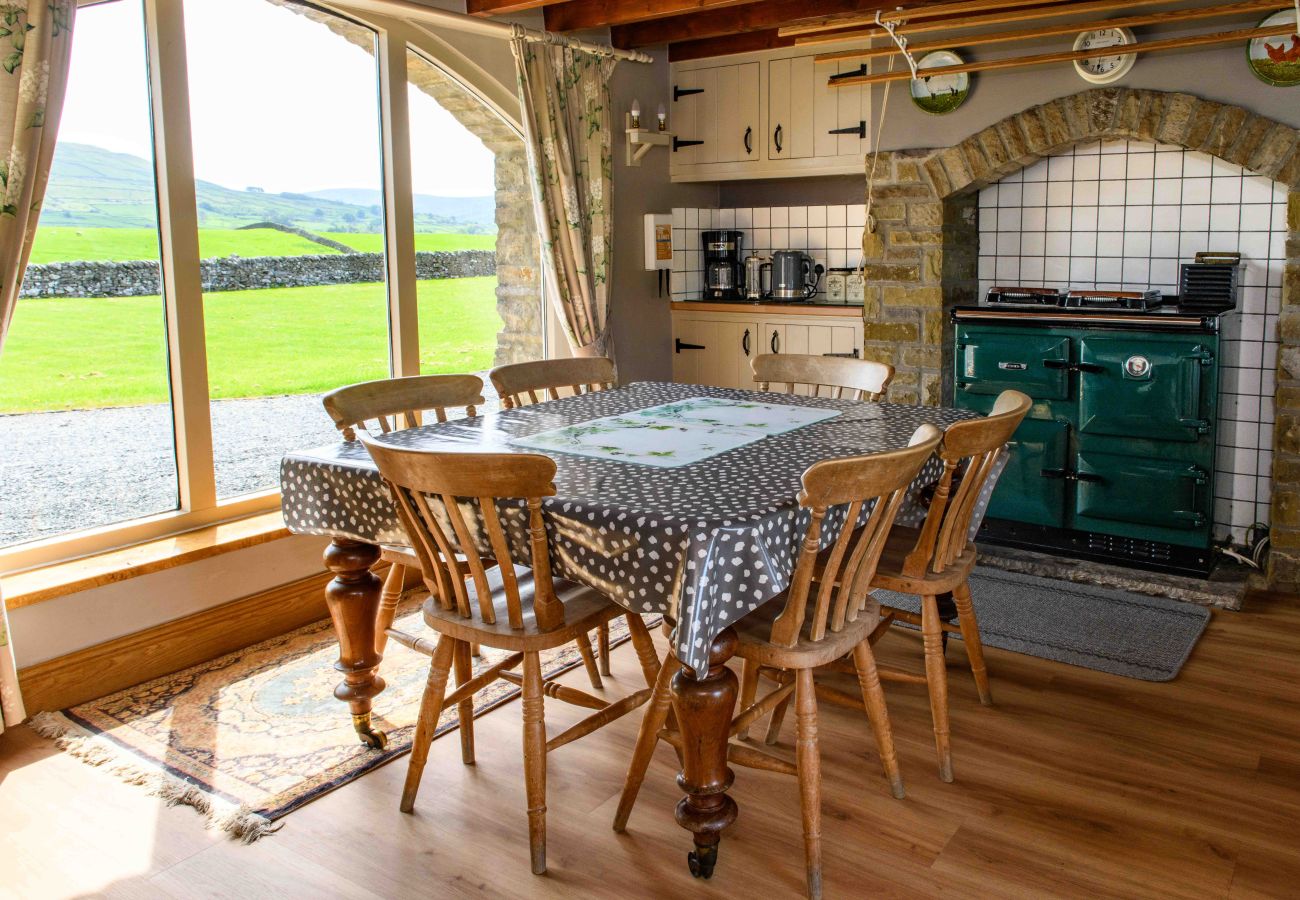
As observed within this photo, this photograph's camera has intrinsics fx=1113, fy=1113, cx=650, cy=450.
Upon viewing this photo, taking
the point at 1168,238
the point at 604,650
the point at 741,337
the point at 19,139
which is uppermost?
the point at 19,139

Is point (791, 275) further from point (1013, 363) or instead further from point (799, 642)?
point (799, 642)

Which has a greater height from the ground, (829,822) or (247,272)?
(247,272)

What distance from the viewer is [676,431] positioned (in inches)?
112

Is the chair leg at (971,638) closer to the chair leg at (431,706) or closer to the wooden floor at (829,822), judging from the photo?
the wooden floor at (829,822)

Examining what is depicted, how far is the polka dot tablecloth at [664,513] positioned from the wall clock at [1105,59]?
182 centimetres

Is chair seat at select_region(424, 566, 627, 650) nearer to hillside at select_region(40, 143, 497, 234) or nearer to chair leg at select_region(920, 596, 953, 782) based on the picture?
chair leg at select_region(920, 596, 953, 782)

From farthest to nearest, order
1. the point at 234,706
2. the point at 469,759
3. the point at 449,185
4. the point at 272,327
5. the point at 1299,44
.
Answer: the point at 449,185 < the point at 272,327 < the point at 1299,44 < the point at 234,706 < the point at 469,759

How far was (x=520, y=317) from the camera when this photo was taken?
495cm

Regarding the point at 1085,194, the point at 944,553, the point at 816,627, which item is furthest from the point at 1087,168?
the point at 816,627

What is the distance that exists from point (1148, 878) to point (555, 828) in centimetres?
124

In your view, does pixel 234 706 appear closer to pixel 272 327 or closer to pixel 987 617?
pixel 272 327

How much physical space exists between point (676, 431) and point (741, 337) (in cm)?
257

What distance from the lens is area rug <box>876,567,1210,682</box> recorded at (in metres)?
3.38

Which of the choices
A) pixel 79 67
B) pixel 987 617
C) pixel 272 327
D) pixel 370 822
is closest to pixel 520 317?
pixel 272 327
